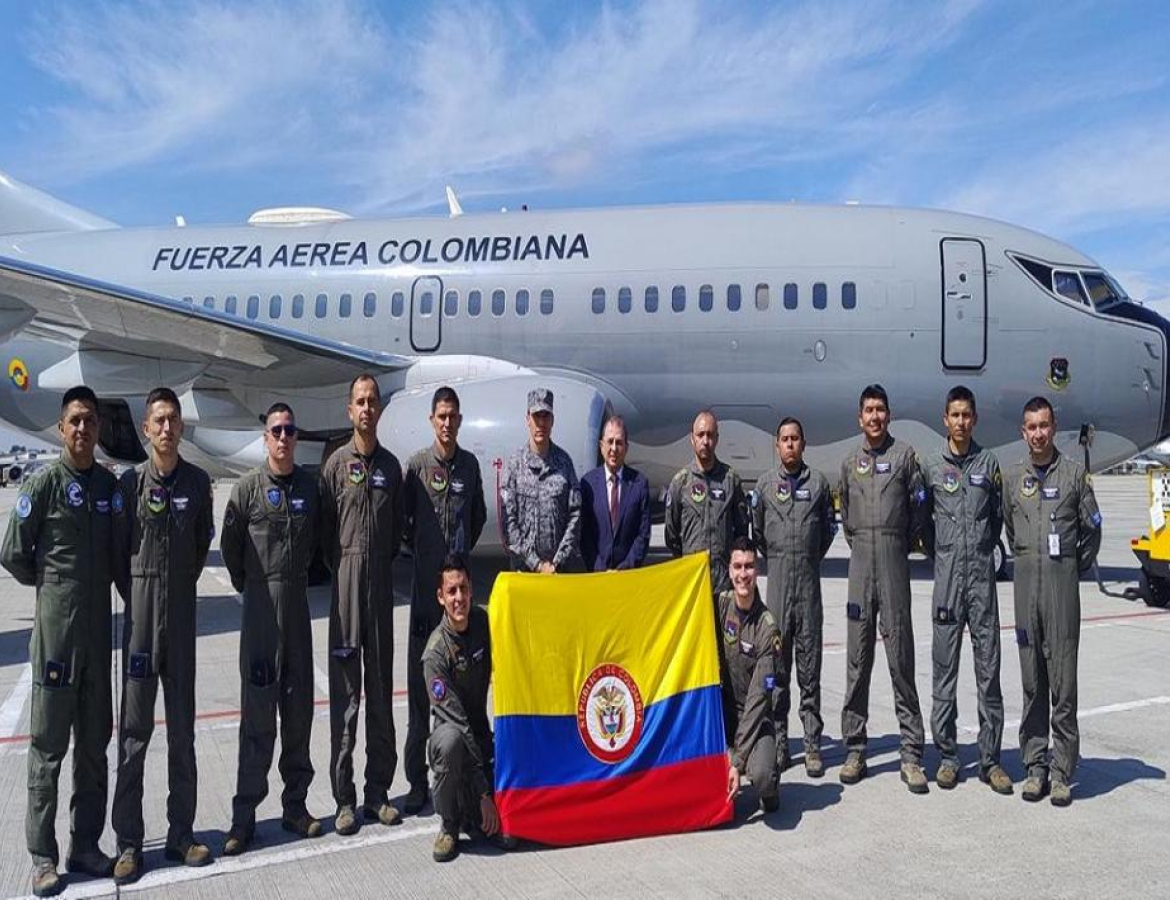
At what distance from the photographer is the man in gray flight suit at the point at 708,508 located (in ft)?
16.9

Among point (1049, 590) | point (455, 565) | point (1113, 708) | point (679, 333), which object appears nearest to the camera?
point (455, 565)

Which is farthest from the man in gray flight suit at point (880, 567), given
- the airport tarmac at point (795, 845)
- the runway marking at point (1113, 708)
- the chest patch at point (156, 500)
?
the chest patch at point (156, 500)

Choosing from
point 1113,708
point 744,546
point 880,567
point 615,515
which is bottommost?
point 1113,708

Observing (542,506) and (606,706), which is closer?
(606,706)

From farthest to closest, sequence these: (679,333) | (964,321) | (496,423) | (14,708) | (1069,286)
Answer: (679,333), (1069,286), (964,321), (496,423), (14,708)

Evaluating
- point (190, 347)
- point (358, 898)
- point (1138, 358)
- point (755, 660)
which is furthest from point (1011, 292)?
point (358, 898)

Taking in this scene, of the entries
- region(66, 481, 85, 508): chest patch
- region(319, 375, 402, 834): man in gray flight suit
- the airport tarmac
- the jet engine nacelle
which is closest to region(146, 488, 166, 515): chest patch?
region(66, 481, 85, 508): chest patch

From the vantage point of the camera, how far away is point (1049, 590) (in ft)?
15.3

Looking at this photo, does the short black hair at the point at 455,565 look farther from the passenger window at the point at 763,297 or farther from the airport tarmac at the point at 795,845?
the passenger window at the point at 763,297

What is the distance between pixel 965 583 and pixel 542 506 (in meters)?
2.23

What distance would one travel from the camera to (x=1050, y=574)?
15.3 ft

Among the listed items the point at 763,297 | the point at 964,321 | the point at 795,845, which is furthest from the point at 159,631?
the point at 964,321

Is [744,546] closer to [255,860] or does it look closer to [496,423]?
[255,860]

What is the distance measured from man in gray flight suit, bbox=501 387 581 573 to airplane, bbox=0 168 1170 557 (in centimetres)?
400
